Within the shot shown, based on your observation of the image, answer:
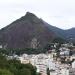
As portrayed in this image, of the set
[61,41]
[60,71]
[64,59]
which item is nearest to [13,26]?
[61,41]

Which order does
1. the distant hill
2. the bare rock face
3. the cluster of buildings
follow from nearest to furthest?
the cluster of buildings
the distant hill
the bare rock face

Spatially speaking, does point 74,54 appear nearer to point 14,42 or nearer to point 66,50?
point 66,50

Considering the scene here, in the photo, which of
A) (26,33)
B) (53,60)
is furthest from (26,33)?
(53,60)

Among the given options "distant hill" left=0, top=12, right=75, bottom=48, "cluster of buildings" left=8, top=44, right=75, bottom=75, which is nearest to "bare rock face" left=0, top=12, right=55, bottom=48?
"distant hill" left=0, top=12, right=75, bottom=48

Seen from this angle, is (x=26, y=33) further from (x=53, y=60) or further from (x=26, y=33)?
(x=53, y=60)

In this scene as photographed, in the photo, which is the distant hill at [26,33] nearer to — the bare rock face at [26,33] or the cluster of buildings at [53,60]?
the bare rock face at [26,33]

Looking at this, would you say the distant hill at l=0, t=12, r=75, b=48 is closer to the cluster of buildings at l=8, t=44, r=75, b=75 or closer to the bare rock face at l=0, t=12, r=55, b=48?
the bare rock face at l=0, t=12, r=55, b=48

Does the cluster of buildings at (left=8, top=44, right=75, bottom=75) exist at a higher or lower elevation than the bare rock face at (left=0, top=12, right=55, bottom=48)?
lower

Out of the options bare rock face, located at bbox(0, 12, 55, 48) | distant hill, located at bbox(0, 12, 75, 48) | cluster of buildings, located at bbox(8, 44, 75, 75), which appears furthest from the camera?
bare rock face, located at bbox(0, 12, 55, 48)
